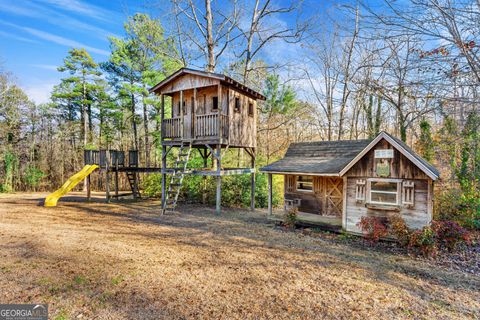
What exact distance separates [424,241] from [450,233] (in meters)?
1.12

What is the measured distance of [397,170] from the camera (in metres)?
8.27

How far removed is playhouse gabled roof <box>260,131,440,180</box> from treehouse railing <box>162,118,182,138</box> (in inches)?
203

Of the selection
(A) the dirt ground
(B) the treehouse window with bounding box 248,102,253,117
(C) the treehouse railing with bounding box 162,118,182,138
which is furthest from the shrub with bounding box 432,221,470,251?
(C) the treehouse railing with bounding box 162,118,182,138

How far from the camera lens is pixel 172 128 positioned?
1316 centimetres

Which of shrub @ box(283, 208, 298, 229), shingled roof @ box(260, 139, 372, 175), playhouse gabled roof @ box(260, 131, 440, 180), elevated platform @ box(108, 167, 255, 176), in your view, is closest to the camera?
playhouse gabled roof @ box(260, 131, 440, 180)

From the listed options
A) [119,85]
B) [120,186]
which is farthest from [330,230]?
[119,85]

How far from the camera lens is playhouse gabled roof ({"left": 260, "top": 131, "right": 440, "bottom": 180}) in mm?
8527

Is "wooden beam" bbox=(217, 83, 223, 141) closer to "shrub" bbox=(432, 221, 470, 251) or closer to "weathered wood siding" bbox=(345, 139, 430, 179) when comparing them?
"weathered wood siding" bbox=(345, 139, 430, 179)

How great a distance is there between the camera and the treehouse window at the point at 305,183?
36.5 ft

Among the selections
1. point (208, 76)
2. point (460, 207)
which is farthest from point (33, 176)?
point (460, 207)

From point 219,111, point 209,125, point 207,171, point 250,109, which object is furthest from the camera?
point 250,109

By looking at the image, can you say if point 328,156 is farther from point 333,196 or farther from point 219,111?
point 219,111

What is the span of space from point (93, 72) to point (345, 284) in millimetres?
27292

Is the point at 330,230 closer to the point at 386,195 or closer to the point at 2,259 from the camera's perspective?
the point at 386,195
